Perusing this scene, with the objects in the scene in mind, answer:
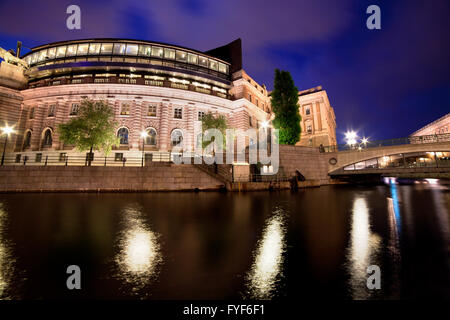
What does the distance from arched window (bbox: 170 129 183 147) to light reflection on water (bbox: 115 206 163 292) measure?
24749mm

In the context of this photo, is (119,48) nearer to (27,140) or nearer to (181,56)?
(181,56)

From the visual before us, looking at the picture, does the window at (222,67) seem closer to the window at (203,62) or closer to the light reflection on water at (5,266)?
the window at (203,62)

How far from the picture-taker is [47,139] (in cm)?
2831

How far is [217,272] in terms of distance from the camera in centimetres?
286

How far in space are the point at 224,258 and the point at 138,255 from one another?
Result: 1705mm

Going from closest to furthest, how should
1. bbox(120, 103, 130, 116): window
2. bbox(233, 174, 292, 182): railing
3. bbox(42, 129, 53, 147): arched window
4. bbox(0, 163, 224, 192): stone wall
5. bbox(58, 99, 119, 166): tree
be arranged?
1. bbox(0, 163, 224, 192): stone wall
2. bbox(233, 174, 292, 182): railing
3. bbox(58, 99, 119, 166): tree
4. bbox(42, 129, 53, 147): arched window
5. bbox(120, 103, 130, 116): window

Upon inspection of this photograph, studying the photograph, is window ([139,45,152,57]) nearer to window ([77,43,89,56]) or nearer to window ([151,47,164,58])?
window ([151,47,164,58])

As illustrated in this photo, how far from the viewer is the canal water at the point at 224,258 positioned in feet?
7.79

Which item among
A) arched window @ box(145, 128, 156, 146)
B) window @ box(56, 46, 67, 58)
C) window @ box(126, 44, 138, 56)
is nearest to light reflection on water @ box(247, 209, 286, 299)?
arched window @ box(145, 128, 156, 146)

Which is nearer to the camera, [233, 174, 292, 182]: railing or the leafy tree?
[233, 174, 292, 182]: railing

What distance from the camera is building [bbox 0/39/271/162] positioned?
2778 cm
